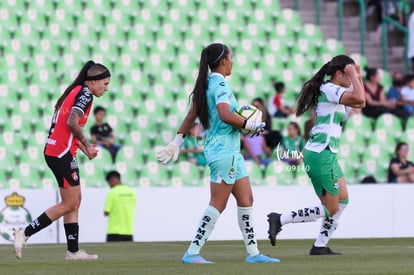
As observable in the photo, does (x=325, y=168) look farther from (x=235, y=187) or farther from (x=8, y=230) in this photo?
(x=8, y=230)

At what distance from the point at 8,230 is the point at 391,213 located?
6.01m

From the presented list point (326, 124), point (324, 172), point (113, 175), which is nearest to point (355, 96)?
point (326, 124)

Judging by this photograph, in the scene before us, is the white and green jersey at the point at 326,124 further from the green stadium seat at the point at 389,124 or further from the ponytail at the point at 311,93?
the green stadium seat at the point at 389,124

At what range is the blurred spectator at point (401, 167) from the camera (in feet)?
63.8

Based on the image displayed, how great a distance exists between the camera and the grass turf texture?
9.98m

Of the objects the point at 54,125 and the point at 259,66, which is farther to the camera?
the point at 259,66

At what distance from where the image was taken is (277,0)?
24.2m

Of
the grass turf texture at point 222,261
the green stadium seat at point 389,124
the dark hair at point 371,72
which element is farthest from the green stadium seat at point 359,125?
the grass turf texture at point 222,261

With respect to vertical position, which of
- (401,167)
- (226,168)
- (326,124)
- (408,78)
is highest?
(326,124)

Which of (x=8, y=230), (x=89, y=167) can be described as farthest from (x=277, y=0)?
(x=8, y=230)

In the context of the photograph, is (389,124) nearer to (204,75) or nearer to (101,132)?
(101,132)

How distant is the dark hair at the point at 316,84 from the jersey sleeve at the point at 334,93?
159mm

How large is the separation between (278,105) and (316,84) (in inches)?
364

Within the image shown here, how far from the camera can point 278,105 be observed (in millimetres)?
21094
